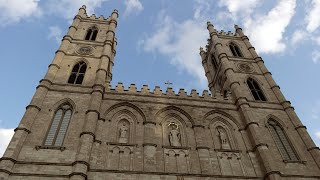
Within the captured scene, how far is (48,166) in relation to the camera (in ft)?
50.2

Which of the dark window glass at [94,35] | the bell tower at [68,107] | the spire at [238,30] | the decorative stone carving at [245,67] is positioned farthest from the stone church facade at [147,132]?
the spire at [238,30]

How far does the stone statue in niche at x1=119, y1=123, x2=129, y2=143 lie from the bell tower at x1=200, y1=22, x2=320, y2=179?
802 cm

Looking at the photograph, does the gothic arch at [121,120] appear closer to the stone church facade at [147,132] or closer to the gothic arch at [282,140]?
the stone church facade at [147,132]

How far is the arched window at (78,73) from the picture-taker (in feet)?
74.0

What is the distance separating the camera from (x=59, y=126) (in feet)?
59.7

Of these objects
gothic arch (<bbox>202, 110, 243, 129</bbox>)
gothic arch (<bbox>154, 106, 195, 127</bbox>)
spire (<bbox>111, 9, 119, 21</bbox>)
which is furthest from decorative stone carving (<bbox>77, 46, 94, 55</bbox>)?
gothic arch (<bbox>202, 110, 243, 129</bbox>)

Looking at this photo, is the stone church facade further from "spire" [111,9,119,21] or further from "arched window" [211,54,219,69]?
"spire" [111,9,119,21]

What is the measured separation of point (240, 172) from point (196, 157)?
8.89ft

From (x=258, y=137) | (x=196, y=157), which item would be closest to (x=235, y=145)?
(x=258, y=137)

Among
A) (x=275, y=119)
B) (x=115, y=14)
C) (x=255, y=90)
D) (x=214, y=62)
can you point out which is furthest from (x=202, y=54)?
(x=275, y=119)

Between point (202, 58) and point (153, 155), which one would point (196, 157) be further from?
point (202, 58)

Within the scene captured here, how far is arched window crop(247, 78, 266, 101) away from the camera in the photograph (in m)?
24.6

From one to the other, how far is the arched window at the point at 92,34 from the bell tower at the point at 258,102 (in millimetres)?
12310

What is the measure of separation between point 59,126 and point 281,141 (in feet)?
48.9
